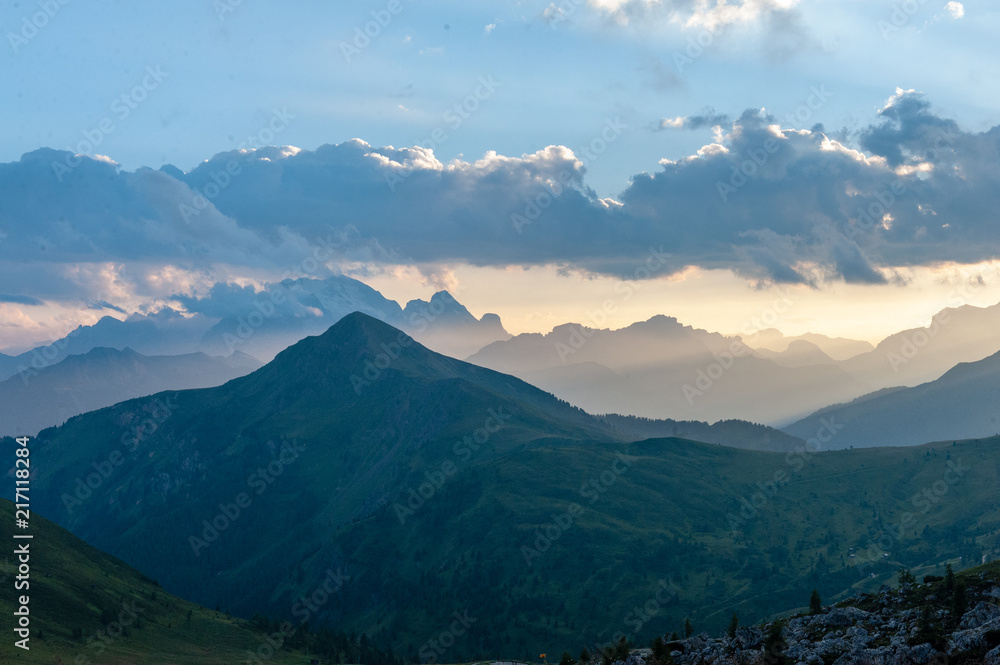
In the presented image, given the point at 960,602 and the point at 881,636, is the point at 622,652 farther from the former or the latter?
the point at 960,602

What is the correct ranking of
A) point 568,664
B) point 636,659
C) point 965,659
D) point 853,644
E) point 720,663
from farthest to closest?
point 568,664 < point 636,659 < point 720,663 < point 853,644 < point 965,659

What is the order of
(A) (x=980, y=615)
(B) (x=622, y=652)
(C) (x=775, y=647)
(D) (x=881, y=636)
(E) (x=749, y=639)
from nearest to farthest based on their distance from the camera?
(A) (x=980, y=615) → (D) (x=881, y=636) → (C) (x=775, y=647) → (E) (x=749, y=639) → (B) (x=622, y=652)

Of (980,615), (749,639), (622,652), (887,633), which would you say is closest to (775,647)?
(749,639)

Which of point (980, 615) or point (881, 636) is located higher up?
point (980, 615)

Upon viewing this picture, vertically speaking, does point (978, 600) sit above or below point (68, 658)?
above

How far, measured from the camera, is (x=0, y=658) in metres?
179

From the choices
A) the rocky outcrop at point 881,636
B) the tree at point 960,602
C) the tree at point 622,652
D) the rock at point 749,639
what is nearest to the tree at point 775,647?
the rocky outcrop at point 881,636

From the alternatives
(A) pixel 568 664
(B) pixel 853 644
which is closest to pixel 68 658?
(A) pixel 568 664

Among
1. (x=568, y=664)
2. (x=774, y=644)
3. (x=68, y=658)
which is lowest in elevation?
(x=68, y=658)

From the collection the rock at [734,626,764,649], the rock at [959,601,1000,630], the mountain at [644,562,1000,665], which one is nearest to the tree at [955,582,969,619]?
the mountain at [644,562,1000,665]

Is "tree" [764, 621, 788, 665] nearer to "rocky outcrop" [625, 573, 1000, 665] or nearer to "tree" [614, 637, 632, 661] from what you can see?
"rocky outcrop" [625, 573, 1000, 665]

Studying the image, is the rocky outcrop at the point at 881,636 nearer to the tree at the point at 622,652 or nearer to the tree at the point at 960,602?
the tree at the point at 960,602

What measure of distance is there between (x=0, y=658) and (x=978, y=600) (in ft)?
667

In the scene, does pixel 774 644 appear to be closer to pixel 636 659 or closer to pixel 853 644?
pixel 853 644
